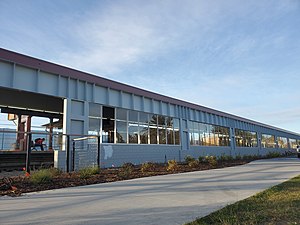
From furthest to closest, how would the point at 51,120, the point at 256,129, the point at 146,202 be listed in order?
the point at 256,129 → the point at 51,120 → the point at 146,202

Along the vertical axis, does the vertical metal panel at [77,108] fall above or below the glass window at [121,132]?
above

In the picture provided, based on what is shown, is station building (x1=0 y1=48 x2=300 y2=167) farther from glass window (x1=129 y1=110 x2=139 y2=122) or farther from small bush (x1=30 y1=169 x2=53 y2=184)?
small bush (x1=30 y1=169 x2=53 y2=184)

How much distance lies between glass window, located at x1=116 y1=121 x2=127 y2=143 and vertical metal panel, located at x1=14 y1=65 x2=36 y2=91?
21.3 feet

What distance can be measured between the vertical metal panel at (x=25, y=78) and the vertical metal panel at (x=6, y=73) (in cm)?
33

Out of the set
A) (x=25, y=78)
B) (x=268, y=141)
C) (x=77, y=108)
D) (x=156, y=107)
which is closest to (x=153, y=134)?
(x=156, y=107)

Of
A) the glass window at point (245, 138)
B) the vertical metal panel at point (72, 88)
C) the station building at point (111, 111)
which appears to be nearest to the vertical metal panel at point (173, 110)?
the station building at point (111, 111)

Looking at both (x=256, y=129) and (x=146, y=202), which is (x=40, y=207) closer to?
(x=146, y=202)

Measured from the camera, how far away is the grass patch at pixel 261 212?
455cm

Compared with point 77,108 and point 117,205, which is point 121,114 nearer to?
point 77,108


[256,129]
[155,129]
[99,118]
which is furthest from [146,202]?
[256,129]

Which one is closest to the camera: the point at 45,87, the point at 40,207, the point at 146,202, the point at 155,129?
the point at 40,207

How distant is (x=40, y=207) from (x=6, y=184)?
355 cm

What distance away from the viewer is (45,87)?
50.4 ft

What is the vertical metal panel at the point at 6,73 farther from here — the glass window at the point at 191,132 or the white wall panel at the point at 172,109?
the glass window at the point at 191,132
